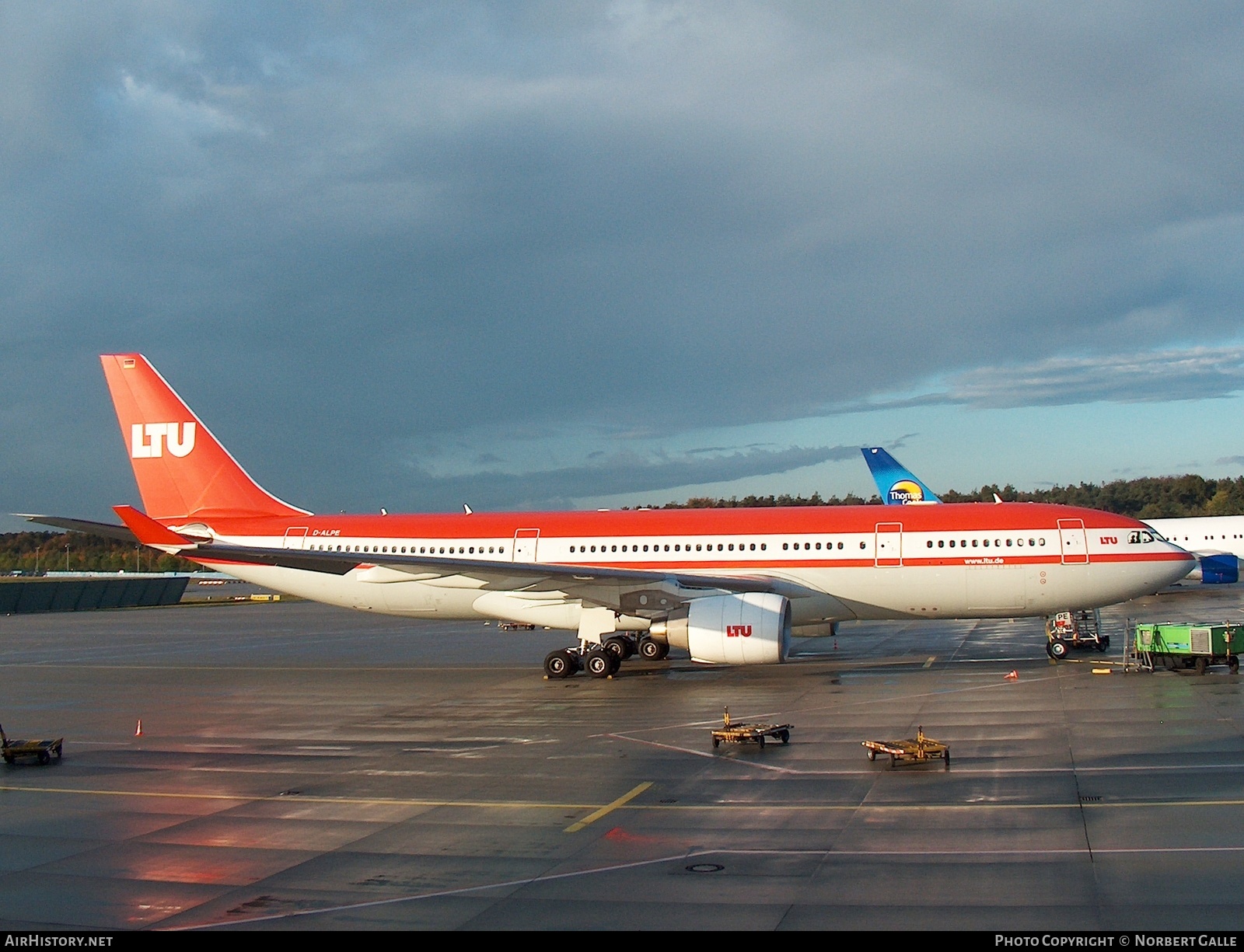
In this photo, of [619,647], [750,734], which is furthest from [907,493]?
[750,734]

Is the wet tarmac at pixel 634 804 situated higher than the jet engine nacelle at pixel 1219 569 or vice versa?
the jet engine nacelle at pixel 1219 569

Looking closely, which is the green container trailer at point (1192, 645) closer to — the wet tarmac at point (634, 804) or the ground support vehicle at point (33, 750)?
the wet tarmac at point (634, 804)

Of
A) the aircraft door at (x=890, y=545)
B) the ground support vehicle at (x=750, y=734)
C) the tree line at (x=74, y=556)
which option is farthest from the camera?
the tree line at (x=74, y=556)

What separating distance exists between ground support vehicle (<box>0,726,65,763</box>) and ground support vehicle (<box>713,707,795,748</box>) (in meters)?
10.4

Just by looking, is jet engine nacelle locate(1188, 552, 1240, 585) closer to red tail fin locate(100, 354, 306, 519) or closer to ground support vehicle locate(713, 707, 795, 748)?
ground support vehicle locate(713, 707, 795, 748)

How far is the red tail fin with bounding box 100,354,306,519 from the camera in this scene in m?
30.0

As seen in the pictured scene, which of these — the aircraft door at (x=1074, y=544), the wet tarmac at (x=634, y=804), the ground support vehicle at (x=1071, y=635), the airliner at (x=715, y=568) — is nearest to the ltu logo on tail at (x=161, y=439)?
the airliner at (x=715, y=568)

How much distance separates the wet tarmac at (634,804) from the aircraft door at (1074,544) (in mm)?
2420

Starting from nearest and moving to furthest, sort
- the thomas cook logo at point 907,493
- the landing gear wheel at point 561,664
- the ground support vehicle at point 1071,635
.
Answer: the ground support vehicle at point 1071,635 → the landing gear wheel at point 561,664 → the thomas cook logo at point 907,493

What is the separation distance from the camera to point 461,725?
61.4 ft

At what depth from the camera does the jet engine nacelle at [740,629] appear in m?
21.4

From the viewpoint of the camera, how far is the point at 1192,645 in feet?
71.7

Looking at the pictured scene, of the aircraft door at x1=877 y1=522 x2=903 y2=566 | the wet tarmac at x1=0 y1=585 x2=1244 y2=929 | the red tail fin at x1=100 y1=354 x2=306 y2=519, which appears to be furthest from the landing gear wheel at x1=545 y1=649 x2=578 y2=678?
the red tail fin at x1=100 y1=354 x2=306 y2=519

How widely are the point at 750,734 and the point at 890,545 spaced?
1045 centimetres
